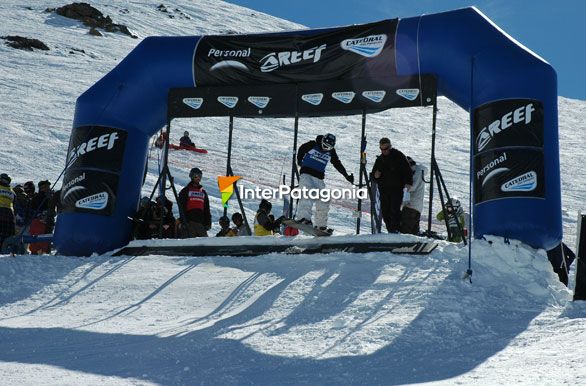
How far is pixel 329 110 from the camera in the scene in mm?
Result: 11438

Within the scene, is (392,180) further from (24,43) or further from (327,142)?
(24,43)

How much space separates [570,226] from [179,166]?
10285mm

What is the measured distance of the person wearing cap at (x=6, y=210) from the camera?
12133 millimetres

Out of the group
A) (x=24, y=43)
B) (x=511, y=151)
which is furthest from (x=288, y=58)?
(x=24, y=43)

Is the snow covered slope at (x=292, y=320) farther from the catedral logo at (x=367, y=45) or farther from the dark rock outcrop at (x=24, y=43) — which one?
the dark rock outcrop at (x=24, y=43)

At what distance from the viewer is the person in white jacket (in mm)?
10938

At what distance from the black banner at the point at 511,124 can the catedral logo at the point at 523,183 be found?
1.20 feet

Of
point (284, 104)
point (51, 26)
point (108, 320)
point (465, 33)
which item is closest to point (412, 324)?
point (108, 320)

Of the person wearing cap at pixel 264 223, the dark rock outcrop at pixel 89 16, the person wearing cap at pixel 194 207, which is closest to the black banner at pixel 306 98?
the person wearing cap at pixel 194 207

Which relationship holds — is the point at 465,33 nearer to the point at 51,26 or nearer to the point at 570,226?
the point at 570,226

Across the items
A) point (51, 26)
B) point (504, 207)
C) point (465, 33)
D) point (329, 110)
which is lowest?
point (504, 207)

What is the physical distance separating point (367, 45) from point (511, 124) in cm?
234

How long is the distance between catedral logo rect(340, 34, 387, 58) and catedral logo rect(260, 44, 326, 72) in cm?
36

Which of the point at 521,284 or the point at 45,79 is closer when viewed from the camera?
the point at 521,284
